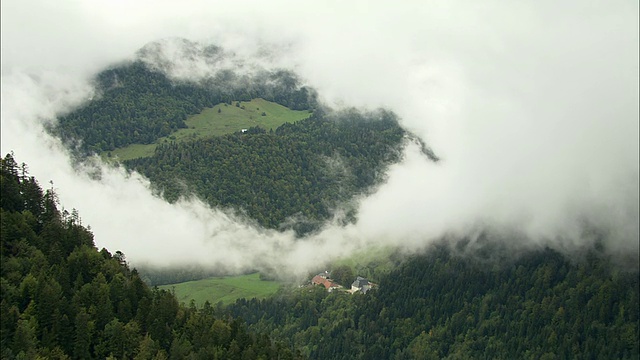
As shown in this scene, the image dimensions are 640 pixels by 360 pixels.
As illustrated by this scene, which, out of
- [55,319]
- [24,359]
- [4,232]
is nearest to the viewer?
[24,359]

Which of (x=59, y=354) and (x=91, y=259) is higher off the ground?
(x=91, y=259)

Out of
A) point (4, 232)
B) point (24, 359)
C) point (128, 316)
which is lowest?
point (24, 359)

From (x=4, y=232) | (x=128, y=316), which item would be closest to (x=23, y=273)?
(x=4, y=232)

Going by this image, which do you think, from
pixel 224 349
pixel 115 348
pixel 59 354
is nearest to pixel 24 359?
pixel 59 354

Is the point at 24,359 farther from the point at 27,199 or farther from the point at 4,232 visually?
the point at 27,199

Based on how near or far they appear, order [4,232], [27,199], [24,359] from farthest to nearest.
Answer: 1. [27,199]
2. [4,232]
3. [24,359]

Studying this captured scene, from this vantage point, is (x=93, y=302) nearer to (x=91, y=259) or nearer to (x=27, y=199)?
(x=91, y=259)

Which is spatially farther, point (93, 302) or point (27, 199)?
point (27, 199)
